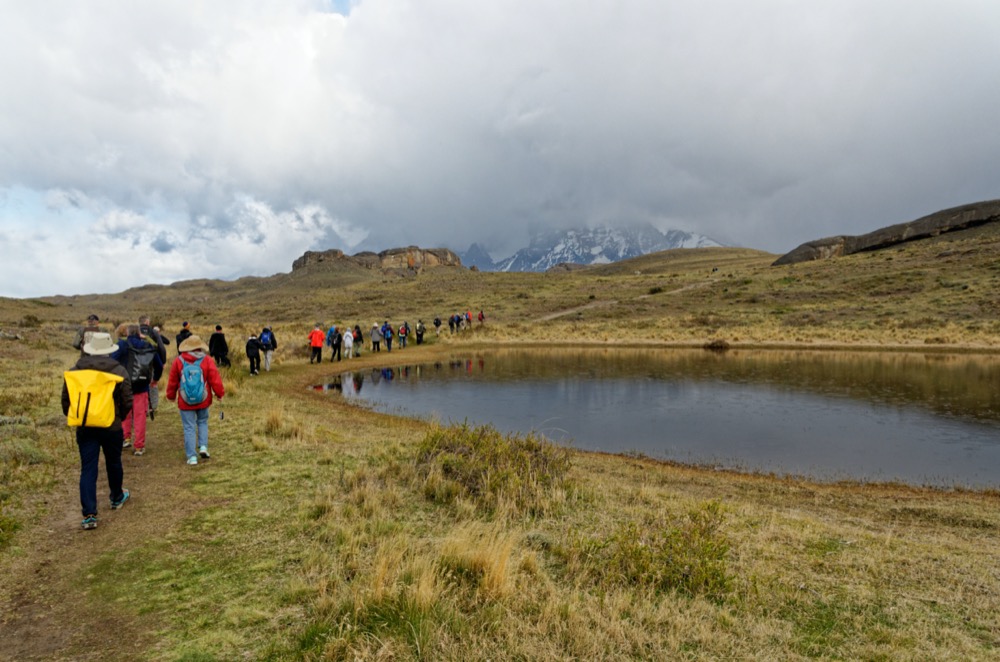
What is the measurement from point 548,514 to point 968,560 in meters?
4.75

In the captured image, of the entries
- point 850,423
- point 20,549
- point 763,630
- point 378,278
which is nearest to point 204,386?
point 20,549

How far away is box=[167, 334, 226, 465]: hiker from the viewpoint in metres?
8.38

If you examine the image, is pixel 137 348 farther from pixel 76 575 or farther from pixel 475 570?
pixel 475 570

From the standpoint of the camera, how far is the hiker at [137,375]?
8.84 m

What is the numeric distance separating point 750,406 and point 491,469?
12.6 metres

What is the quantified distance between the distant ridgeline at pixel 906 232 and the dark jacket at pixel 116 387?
8758cm

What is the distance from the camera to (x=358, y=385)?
2189 centimetres

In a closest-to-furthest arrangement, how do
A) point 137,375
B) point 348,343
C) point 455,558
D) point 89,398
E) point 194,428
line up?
point 455,558
point 89,398
point 194,428
point 137,375
point 348,343

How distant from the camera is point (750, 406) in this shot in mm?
→ 17234

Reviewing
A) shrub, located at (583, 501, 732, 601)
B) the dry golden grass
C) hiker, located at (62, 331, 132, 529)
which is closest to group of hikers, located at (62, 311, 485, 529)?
hiker, located at (62, 331, 132, 529)

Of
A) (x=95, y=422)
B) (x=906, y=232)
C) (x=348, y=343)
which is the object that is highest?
(x=906, y=232)

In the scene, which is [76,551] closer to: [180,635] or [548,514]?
[180,635]

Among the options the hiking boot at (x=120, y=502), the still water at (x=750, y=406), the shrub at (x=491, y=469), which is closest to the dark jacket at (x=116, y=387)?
the hiking boot at (x=120, y=502)

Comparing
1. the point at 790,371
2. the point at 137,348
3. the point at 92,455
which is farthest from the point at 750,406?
the point at 92,455
